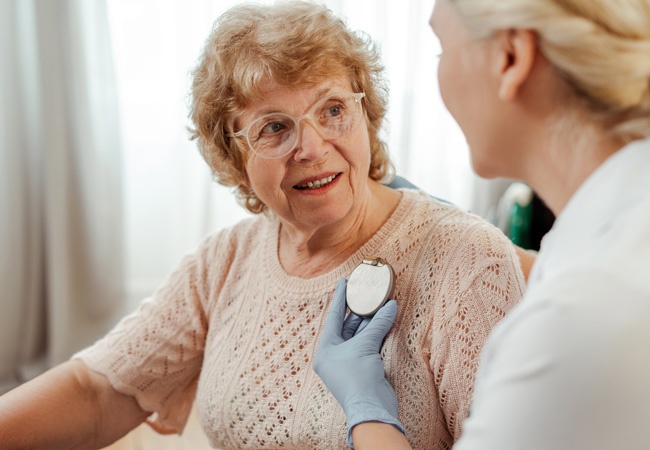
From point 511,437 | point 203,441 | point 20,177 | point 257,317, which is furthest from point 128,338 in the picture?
point 20,177

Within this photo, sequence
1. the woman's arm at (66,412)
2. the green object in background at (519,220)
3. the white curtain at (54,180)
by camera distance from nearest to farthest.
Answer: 1. the woman's arm at (66,412)
2. the white curtain at (54,180)
3. the green object in background at (519,220)

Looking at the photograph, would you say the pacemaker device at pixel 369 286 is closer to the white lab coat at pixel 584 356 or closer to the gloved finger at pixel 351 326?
the gloved finger at pixel 351 326

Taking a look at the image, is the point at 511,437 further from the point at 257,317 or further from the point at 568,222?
the point at 257,317

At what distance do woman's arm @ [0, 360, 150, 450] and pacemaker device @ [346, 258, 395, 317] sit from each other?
0.60 m

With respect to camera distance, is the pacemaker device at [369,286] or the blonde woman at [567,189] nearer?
the blonde woman at [567,189]

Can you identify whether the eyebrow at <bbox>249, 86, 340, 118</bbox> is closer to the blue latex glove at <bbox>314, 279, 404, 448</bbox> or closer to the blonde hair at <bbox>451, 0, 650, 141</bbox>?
the blue latex glove at <bbox>314, 279, 404, 448</bbox>

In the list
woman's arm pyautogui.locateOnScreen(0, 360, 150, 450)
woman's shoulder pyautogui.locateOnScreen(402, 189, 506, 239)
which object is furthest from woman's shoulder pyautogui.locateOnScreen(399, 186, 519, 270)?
woman's arm pyautogui.locateOnScreen(0, 360, 150, 450)

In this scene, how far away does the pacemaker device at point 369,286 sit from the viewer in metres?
1.27

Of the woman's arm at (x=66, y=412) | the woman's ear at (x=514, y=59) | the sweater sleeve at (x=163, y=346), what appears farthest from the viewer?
the sweater sleeve at (x=163, y=346)

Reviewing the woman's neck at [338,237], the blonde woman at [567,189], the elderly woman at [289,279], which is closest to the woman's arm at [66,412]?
the elderly woman at [289,279]

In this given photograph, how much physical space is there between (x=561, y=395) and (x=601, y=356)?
0.05 metres

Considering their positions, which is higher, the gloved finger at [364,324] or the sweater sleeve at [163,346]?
the gloved finger at [364,324]

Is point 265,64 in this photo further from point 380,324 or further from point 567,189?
point 567,189

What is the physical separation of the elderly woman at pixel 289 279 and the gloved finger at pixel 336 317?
0.07 meters
